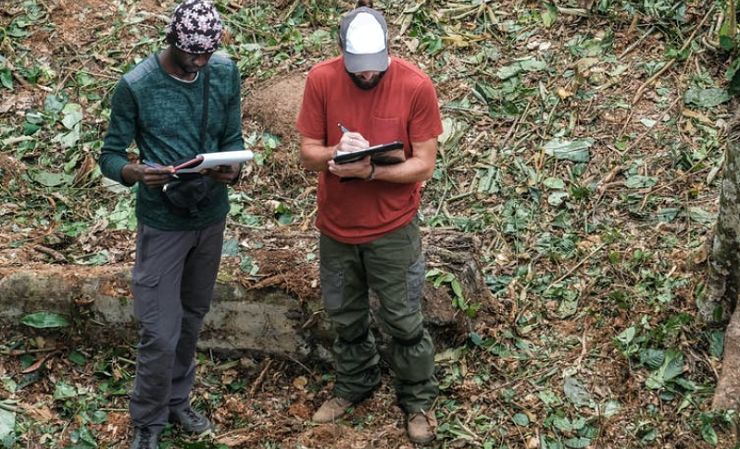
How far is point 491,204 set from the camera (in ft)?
22.4

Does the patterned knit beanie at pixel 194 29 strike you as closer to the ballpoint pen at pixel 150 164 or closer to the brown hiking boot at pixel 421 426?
the ballpoint pen at pixel 150 164

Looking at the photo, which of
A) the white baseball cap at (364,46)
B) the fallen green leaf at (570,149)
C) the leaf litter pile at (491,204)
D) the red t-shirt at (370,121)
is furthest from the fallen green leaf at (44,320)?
the fallen green leaf at (570,149)

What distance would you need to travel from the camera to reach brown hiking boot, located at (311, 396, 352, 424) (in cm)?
540

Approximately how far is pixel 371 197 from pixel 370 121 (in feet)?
1.24

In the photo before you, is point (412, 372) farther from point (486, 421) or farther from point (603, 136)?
point (603, 136)

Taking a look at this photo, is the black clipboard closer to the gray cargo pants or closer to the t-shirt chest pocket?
the t-shirt chest pocket

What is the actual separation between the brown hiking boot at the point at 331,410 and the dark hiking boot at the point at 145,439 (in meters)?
0.86

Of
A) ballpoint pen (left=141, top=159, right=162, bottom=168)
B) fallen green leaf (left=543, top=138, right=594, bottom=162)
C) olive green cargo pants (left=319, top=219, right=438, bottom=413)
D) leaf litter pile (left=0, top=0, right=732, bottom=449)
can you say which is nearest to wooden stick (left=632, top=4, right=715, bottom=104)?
leaf litter pile (left=0, top=0, right=732, bottom=449)

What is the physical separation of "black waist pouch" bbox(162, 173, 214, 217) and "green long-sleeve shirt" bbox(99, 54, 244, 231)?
5 cm

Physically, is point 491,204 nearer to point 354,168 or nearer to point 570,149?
point 570,149

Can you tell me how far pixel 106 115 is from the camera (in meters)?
7.70

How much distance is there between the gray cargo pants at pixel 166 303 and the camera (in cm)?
470

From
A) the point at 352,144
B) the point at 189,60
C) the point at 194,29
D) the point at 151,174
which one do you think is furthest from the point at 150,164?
the point at 352,144

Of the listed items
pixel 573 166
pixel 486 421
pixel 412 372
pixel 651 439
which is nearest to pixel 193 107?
pixel 412 372
